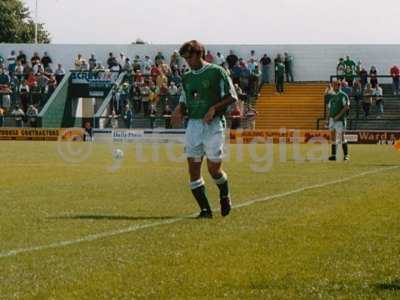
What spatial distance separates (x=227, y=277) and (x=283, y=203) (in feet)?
19.3

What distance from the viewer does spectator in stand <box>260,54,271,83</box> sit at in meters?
49.8

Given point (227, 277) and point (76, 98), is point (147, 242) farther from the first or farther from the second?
point (76, 98)

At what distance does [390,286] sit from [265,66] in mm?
43875

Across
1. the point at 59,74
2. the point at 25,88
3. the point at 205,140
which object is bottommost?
the point at 205,140

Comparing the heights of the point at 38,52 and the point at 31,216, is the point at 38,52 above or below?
above

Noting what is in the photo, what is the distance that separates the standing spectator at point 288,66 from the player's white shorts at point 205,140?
129 ft

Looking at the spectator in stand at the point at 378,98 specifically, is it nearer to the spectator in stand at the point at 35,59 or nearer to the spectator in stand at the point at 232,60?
the spectator in stand at the point at 232,60

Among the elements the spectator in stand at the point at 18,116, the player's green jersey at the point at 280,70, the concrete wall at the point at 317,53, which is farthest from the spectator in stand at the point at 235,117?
the spectator in stand at the point at 18,116

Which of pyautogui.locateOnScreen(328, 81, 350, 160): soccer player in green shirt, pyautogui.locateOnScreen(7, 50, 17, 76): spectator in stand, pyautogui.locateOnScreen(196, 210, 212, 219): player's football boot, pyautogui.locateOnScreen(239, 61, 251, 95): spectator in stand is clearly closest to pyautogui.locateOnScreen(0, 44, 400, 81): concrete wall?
pyautogui.locateOnScreen(239, 61, 251, 95): spectator in stand

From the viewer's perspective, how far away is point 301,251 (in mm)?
8555

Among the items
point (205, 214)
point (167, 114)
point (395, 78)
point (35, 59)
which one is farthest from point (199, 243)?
point (35, 59)

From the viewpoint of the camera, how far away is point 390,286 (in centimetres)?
694

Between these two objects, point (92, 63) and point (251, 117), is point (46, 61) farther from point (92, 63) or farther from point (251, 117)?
point (251, 117)

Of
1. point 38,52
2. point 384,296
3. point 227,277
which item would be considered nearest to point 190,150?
point 227,277
